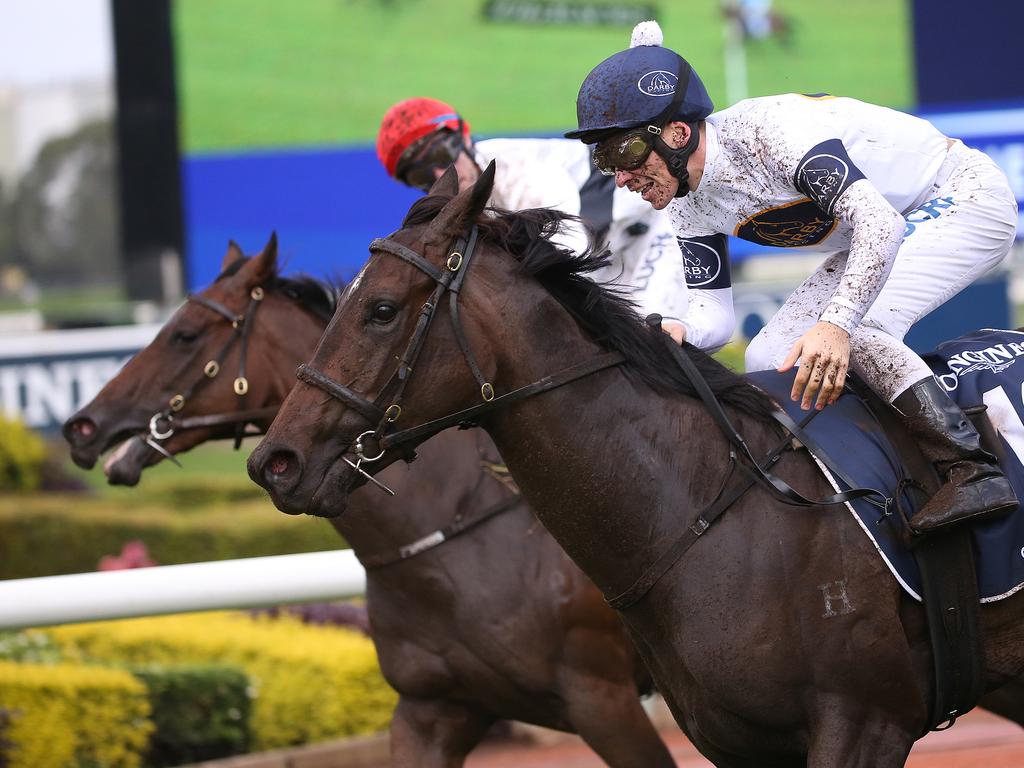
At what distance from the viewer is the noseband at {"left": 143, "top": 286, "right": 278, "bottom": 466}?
3.96 metres

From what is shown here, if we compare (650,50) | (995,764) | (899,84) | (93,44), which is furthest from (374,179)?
(650,50)

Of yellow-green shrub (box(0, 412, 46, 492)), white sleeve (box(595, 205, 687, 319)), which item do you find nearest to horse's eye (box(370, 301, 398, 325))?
white sleeve (box(595, 205, 687, 319))

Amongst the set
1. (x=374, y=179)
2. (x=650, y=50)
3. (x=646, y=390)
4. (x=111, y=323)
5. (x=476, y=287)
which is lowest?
(x=111, y=323)

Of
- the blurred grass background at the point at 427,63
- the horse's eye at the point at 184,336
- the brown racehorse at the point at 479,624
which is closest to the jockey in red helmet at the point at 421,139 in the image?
the horse's eye at the point at 184,336

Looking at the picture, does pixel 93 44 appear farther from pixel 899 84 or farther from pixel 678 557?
pixel 678 557

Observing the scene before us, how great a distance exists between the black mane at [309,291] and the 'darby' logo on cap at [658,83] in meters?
1.55

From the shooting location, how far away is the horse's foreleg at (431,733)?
359 cm

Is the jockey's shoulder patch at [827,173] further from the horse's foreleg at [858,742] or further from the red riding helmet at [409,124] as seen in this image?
the red riding helmet at [409,124]

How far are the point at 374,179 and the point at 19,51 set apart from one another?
318 centimetres

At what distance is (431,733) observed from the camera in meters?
3.60

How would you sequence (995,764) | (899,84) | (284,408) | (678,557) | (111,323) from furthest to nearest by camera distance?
1. (899,84)
2. (111,323)
3. (995,764)
4. (678,557)
5. (284,408)

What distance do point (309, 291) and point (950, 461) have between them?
2051 millimetres

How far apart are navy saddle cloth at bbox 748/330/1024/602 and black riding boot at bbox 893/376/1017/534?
0.20ft

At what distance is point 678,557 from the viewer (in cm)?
259
